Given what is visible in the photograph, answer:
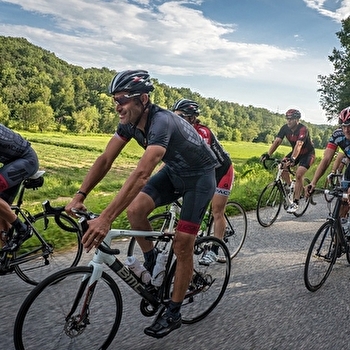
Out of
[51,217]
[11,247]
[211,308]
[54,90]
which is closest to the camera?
[211,308]

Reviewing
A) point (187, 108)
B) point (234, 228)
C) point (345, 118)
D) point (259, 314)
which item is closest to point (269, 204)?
point (234, 228)

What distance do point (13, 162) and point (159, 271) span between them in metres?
2.09

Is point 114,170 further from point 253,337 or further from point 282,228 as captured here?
point 253,337

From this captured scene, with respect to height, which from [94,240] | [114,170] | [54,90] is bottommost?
[114,170]

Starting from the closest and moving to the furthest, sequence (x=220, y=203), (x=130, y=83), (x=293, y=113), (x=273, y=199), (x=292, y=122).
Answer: (x=130, y=83) < (x=220, y=203) < (x=273, y=199) < (x=293, y=113) < (x=292, y=122)

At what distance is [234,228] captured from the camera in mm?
5453

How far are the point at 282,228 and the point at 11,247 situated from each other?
5.14 m

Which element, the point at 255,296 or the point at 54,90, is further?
the point at 54,90

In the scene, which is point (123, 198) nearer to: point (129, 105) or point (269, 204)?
point (129, 105)

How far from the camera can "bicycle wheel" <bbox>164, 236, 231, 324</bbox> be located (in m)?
3.49

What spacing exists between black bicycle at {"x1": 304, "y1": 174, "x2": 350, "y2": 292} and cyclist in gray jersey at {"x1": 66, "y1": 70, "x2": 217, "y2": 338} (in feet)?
6.17

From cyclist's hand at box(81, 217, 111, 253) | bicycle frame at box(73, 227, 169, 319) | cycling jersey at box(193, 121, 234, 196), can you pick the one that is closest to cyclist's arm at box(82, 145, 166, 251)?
cyclist's hand at box(81, 217, 111, 253)

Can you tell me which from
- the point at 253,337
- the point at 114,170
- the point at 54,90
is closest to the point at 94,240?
the point at 253,337

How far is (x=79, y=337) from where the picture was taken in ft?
9.06
